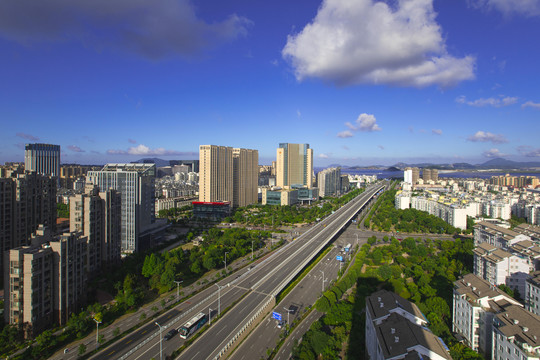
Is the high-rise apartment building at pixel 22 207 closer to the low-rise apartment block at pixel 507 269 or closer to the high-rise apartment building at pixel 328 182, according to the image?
the low-rise apartment block at pixel 507 269

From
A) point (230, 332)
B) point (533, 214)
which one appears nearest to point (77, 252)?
point (230, 332)

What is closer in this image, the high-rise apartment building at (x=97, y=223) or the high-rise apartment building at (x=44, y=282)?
the high-rise apartment building at (x=44, y=282)

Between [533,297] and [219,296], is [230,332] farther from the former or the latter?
[533,297]

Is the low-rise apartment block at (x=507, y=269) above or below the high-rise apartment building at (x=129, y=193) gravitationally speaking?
below

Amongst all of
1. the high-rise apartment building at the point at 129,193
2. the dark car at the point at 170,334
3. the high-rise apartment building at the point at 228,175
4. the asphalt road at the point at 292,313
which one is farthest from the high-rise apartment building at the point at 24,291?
the high-rise apartment building at the point at 228,175

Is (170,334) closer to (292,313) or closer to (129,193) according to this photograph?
(292,313)

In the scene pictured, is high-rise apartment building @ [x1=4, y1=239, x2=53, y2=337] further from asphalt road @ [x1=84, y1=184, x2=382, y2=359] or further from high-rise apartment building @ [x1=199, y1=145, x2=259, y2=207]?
high-rise apartment building @ [x1=199, y1=145, x2=259, y2=207]
